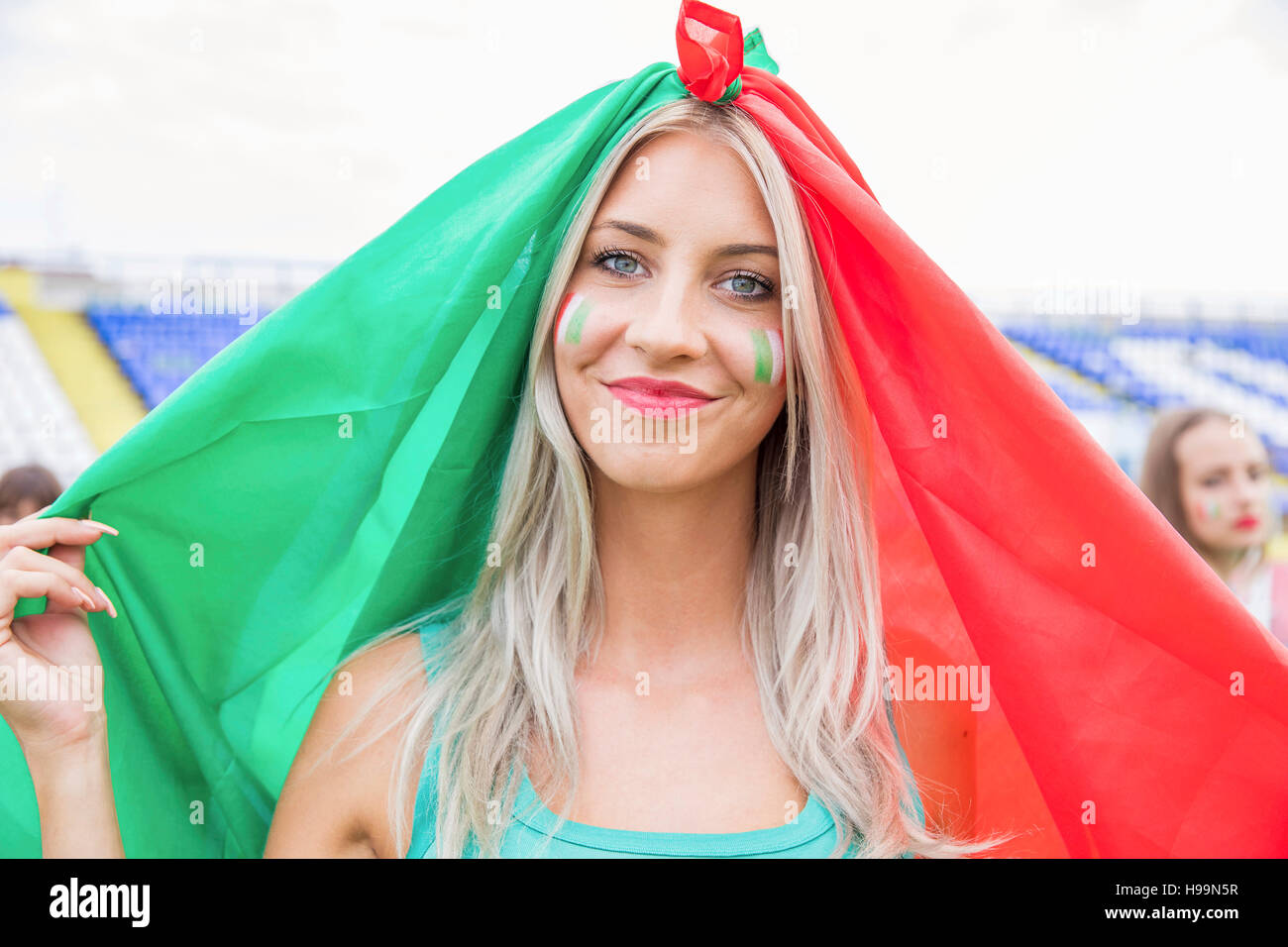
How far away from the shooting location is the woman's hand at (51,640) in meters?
1.53

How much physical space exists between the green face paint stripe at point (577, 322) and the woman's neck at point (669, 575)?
0.95 ft

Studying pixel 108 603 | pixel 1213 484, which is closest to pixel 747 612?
pixel 108 603

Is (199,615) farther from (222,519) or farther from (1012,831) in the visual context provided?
(1012,831)

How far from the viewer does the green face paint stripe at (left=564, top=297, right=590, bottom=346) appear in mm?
1687

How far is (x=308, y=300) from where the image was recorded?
1733mm

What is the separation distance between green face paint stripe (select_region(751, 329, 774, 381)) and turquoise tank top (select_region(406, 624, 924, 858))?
0.72 meters

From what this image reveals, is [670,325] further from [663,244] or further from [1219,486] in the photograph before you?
[1219,486]

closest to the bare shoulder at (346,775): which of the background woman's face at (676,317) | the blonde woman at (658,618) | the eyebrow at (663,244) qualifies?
the blonde woman at (658,618)

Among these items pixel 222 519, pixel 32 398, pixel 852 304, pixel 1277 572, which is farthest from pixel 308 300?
pixel 32 398

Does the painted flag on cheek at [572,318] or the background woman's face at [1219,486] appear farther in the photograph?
Result: the background woman's face at [1219,486]

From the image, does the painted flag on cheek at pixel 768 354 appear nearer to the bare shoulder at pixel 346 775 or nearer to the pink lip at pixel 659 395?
the pink lip at pixel 659 395

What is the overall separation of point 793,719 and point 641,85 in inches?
44.3

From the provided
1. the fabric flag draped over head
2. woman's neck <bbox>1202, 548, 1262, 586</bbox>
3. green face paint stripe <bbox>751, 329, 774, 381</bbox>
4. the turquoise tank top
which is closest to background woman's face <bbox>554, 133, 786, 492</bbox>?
green face paint stripe <bbox>751, 329, 774, 381</bbox>

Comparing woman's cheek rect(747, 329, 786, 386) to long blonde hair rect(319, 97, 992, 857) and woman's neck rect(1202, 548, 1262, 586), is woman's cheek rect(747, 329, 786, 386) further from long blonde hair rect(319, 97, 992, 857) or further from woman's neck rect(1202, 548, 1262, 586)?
woman's neck rect(1202, 548, 1262, 586)
